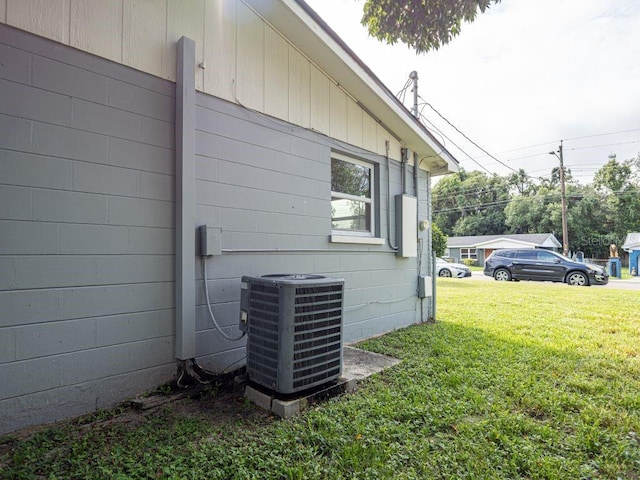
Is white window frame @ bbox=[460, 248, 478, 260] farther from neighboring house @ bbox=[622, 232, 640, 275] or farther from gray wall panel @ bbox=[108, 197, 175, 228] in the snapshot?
gray wall panel @ bbox=[108, 197, 175, 228]

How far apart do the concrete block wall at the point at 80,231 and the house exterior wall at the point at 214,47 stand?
0.41 feet

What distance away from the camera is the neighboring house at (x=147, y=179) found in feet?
6.80

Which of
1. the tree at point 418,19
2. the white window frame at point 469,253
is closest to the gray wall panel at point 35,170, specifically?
the tree at point 418,19

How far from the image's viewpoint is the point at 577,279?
13414 millimetres

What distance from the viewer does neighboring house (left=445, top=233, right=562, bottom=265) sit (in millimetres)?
30031

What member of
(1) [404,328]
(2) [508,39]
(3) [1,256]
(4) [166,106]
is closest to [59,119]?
(4) [166,106]

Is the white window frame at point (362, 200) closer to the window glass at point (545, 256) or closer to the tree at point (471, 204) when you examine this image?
the window glass at point (545, 256)

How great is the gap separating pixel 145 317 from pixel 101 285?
386 mm

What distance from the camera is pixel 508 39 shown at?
6039mm

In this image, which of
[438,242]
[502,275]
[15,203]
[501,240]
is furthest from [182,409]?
[501,240]

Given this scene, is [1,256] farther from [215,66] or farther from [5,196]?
[215,66]

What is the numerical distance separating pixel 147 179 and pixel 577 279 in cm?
1584

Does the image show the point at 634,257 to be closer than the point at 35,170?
No

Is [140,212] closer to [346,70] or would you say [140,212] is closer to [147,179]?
[147,179]
